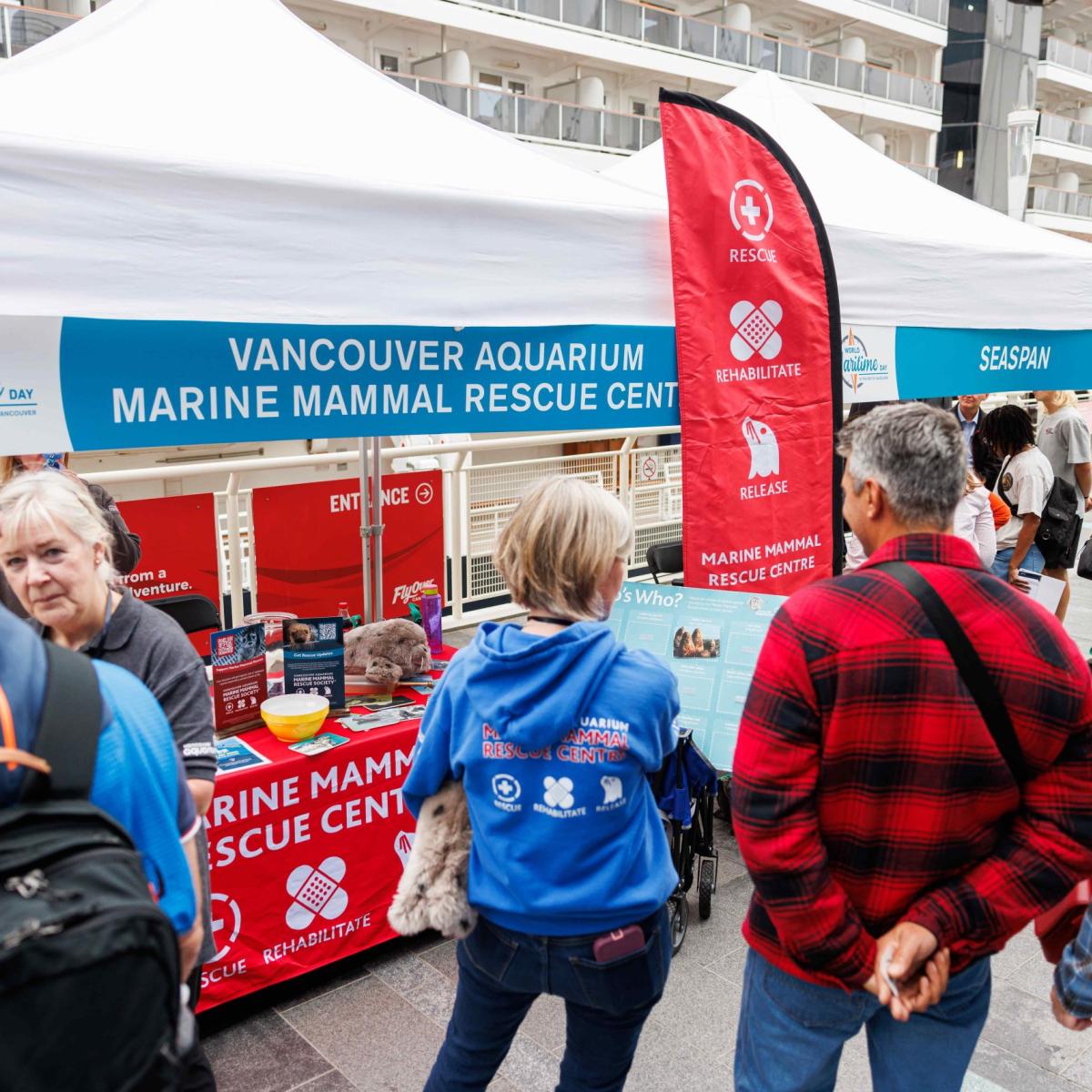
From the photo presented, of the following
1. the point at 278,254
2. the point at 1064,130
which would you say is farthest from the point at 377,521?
the point at 1064,130

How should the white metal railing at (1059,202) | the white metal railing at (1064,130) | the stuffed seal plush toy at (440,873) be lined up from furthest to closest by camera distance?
the white metal railing at (1064,130) → the white metal railing at (1059,202) → the stuffed seal plush toy at (440,873)

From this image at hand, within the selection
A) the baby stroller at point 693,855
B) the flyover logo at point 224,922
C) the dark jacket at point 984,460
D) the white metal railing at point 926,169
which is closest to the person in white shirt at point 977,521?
the dark jacket at point 984,460

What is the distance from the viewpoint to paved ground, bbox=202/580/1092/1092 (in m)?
2.62

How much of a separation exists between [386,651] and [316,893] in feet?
2.66

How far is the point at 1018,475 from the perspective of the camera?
590 cm

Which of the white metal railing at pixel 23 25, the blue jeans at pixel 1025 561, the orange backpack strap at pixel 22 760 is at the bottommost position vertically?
the blue jeans at pixel 1025 561

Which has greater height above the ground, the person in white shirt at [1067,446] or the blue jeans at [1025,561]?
the person in white shirt at [1067,446]

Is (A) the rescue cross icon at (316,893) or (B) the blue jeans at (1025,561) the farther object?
(B) the blue jeans at (1025,561)

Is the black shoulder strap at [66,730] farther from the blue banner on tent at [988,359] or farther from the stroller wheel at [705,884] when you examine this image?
the blue banner on tent at [988,359]

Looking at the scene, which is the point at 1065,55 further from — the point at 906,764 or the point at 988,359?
the point at 906,764

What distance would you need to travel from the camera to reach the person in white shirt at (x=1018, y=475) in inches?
231

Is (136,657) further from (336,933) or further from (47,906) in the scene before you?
(336,933)

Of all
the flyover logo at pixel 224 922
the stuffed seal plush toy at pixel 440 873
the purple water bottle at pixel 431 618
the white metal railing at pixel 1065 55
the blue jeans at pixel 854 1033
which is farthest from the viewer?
the white metal railing at pixel 1065 55

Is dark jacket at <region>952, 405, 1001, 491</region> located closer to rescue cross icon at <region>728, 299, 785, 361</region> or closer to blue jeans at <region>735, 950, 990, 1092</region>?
rescue cross icon at <region>728, 299, 785, 361</region>
